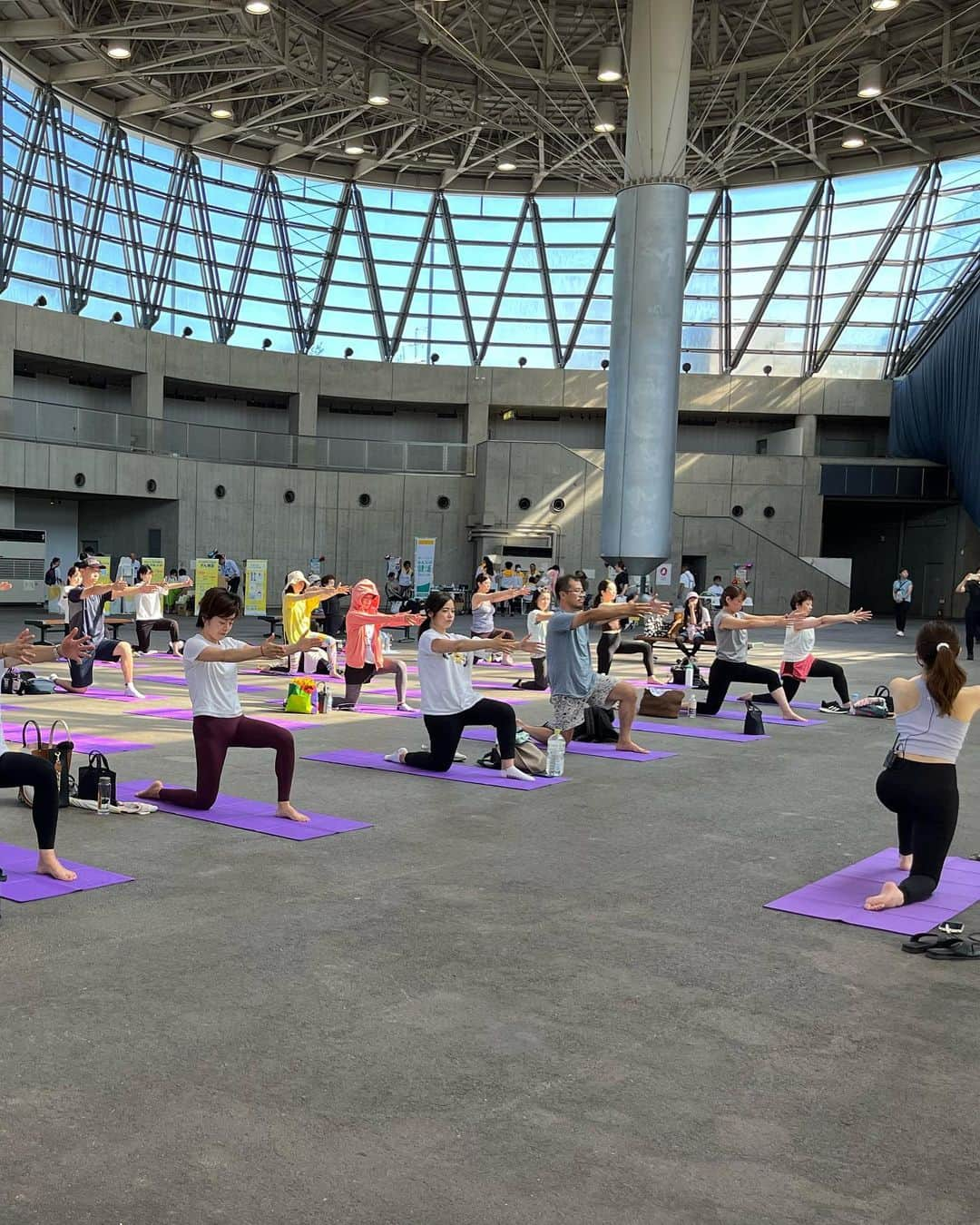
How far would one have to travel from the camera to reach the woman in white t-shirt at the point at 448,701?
9383 millimetres

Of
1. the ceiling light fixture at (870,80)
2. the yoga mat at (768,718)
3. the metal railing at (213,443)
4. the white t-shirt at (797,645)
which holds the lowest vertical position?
the yoga mat at (768,718)

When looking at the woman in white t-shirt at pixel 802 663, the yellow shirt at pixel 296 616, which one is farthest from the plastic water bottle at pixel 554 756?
the yellow shirt at pixel 296 616

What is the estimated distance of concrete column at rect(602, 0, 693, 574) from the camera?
946 inches

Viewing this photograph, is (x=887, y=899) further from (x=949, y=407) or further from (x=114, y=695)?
Answer: (x=949, y=407)

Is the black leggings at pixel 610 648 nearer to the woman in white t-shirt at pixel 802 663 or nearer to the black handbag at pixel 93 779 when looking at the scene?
the woman in white t-shirt at pixel 802 663

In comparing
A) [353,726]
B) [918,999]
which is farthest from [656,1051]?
[353,726]

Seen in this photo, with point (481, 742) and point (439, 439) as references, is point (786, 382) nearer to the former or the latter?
point (439, 439)

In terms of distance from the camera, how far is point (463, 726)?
9477 millimetres

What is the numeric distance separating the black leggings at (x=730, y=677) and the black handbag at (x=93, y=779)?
8057 mm

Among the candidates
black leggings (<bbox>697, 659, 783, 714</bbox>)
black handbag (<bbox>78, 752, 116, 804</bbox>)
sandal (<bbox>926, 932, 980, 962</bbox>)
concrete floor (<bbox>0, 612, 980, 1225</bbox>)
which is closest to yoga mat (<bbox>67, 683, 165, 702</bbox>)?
black handbag (<bbox>78, 752, 116, 804</bbox>)

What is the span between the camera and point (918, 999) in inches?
187

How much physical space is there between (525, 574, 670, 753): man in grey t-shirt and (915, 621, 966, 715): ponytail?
3567 mm

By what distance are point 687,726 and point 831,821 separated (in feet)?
16.4

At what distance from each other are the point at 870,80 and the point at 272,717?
1040 inches
